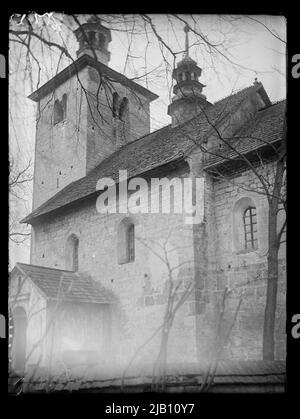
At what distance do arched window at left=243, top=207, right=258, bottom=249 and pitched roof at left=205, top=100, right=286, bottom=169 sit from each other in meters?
1.14

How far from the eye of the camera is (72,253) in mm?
11797

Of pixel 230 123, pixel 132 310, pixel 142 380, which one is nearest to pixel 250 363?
pixel 142 380

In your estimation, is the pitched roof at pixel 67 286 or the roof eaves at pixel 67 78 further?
the pitched roof at pixel 67 286

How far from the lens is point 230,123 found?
10.4m

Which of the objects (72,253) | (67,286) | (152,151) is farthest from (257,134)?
(72,253)

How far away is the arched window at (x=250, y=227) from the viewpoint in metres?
9.28

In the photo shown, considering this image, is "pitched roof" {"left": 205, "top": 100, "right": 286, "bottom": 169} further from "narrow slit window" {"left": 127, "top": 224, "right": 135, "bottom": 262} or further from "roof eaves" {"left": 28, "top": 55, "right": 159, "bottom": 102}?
"roof eaves" {"left": 28, "top": 55, "right": 159, "bottom": 102}

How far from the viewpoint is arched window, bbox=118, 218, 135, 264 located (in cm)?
1063

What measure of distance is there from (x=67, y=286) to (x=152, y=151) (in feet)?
12.7

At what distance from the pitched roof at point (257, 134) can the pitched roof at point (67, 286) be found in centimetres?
370

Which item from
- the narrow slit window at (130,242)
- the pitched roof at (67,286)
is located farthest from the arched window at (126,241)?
the pitched roof at (67,286)

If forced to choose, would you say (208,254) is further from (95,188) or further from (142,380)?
(142,380)

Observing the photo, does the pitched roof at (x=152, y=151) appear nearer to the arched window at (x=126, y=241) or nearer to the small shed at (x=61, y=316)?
the arched window at (x=126, y=241)

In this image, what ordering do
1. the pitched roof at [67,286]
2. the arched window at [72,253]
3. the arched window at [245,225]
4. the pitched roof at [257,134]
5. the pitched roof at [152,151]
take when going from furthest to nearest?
1. the arched window at [72,253]
2. the pitched roof at [152,151]
3. the pitched roof at [67,286]
4. the arched window at [245,225]
5. the pitched roof at [257,134]
